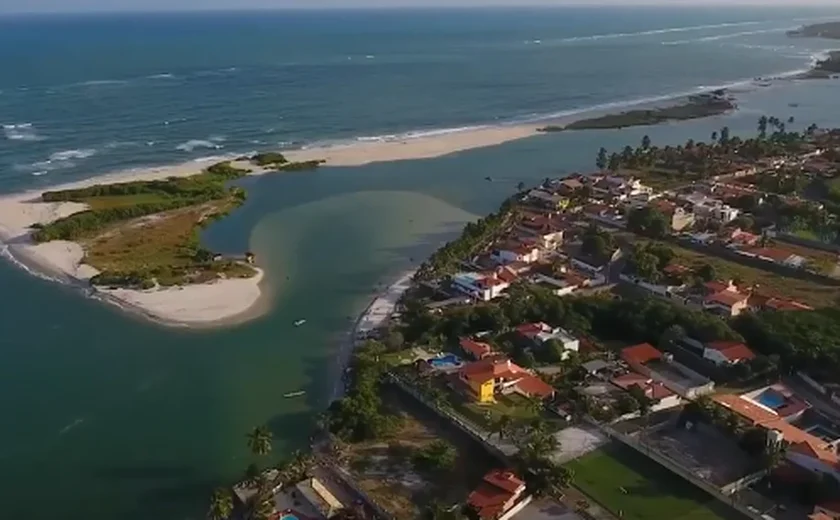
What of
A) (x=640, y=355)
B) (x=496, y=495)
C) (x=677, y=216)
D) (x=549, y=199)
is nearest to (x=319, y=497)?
(x=496, y=495)

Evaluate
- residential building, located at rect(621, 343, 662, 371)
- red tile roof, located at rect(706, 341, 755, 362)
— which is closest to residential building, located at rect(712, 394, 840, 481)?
red tile roof, located at rect(706, 341, 755, 362)

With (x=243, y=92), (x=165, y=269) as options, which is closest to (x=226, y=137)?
(x=243, y=92)

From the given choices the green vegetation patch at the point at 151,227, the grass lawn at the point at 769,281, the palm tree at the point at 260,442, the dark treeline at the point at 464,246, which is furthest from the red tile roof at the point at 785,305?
the green vegetation patch at the point at 151,227

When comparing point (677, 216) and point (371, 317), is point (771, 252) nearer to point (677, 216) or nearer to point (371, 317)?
point (677, 216)

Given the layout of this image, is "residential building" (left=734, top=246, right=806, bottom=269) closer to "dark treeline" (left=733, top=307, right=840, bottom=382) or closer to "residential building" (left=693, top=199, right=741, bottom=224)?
"residential building" (left=693, top=199, right=741, bottom=224)

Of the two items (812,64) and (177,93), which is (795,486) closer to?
(177,93)

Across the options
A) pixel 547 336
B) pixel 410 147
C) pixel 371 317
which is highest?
pixel 410 147
